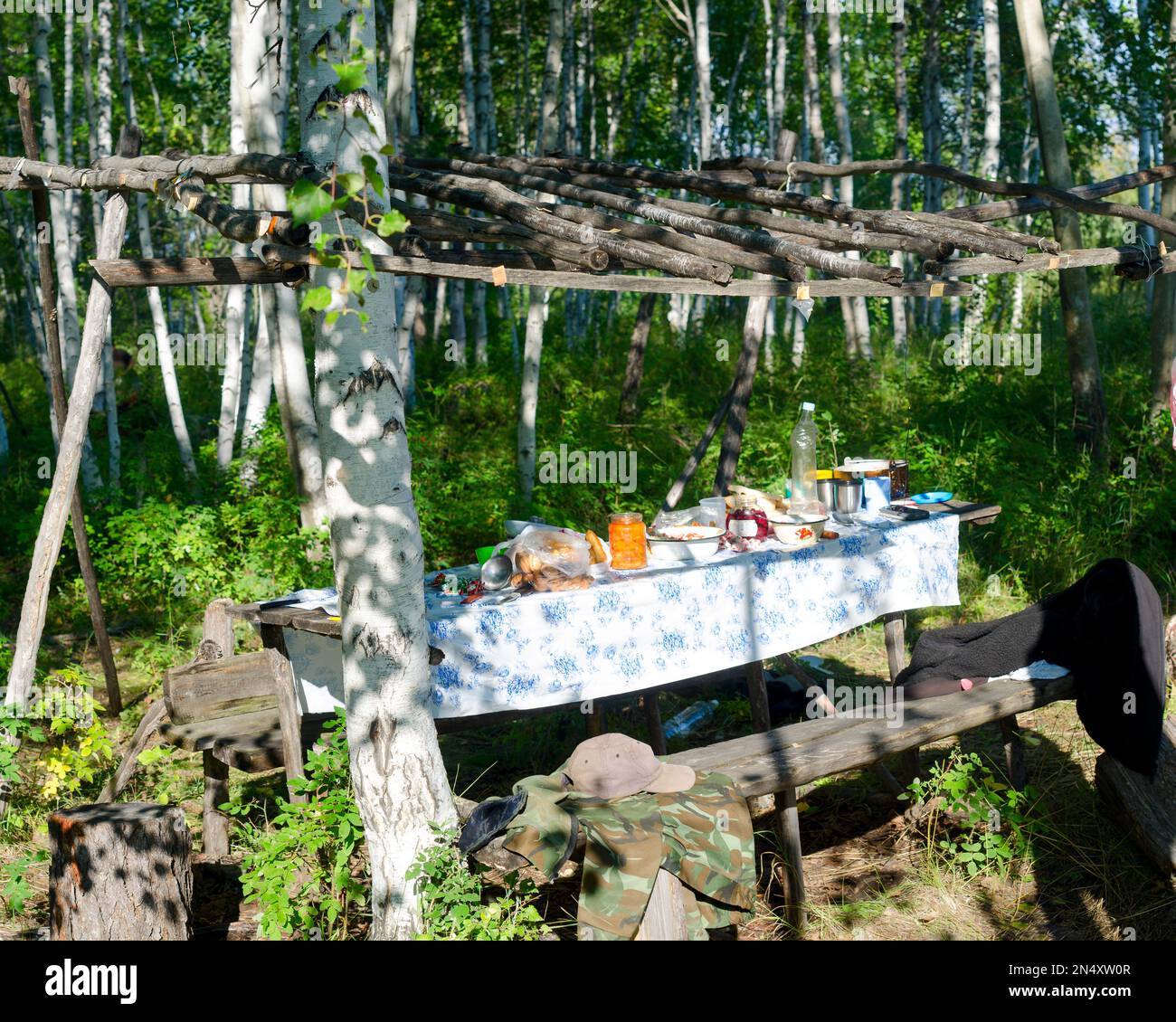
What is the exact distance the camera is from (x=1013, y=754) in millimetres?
4898

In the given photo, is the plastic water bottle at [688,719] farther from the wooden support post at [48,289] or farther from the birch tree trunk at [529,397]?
the wooden support post at [48,289]

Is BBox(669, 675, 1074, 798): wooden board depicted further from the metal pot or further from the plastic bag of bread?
the metal pot

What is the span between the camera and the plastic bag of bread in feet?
14.4

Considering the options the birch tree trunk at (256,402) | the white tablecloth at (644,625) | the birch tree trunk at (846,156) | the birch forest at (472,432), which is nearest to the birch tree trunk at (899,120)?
the birch forest at (472,432)

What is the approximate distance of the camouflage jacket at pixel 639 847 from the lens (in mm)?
3162

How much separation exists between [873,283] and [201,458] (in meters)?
8.29

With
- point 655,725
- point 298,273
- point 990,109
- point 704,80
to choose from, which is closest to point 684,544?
point 655,725

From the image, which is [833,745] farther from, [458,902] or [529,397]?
[529,397]

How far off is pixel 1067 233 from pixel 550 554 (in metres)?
6.53

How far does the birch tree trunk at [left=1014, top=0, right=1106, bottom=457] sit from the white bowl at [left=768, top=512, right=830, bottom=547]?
455 cm

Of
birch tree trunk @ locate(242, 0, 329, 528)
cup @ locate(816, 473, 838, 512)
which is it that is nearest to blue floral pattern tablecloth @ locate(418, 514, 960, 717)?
cup @ locate(816, 473, 838, 512)
